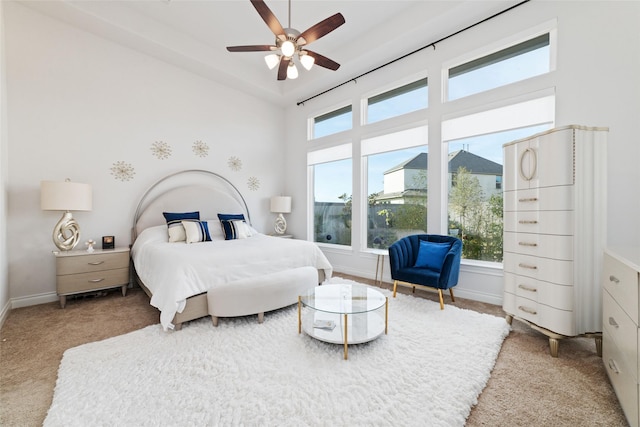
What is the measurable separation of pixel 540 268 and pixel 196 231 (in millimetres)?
3712

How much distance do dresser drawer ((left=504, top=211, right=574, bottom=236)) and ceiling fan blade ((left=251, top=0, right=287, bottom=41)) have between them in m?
2.63

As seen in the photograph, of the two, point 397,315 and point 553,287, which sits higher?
point 553,287

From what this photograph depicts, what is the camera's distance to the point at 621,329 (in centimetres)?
151

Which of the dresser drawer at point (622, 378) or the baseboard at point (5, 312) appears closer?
the dresser drawer at point (622, 378)

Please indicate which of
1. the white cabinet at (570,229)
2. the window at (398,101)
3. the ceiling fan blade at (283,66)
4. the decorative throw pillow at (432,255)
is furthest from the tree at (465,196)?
the ceiling fan blade at (283,66)

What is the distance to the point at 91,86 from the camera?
354cm

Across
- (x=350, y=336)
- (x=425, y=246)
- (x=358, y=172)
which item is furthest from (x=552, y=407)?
(x=358, y=172)

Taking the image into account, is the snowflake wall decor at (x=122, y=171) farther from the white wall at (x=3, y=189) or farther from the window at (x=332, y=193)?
the window at (x=332, y=193)

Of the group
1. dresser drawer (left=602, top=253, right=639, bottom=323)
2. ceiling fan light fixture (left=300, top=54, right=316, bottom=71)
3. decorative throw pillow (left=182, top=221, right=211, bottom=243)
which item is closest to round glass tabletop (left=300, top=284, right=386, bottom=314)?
dresser drawer (left=602, top=253, right=639, bottom=323)

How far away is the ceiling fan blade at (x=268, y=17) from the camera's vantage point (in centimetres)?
216

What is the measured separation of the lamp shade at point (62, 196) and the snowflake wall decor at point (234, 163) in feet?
7.21

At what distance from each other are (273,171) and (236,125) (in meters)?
1.14

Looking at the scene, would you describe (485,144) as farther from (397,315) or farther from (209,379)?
(209,379)

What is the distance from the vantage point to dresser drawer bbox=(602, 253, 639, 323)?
4.45 feet
